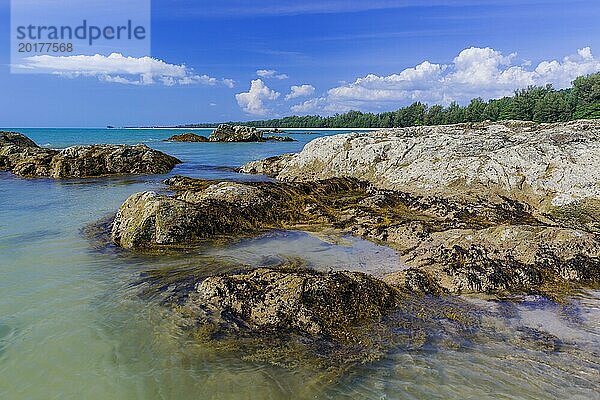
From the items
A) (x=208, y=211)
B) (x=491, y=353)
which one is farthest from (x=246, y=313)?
(x=208, y=211)

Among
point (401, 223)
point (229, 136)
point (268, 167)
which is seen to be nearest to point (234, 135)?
point (229, 136)

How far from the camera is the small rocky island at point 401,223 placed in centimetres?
574

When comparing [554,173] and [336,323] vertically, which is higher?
[554,173]

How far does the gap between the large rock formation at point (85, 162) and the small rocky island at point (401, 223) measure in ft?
27.4

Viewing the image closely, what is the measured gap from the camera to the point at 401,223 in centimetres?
982

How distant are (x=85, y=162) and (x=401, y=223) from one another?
66.1 ft

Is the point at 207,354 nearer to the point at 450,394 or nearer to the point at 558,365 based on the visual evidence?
the point at 450,394

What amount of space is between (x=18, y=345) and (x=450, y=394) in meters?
5.23

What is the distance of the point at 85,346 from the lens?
16.9 ft

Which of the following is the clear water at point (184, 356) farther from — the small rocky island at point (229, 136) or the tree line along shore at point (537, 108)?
the tree line along shore at point (537, 108)

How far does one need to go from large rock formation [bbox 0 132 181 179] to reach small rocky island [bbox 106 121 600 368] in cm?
836

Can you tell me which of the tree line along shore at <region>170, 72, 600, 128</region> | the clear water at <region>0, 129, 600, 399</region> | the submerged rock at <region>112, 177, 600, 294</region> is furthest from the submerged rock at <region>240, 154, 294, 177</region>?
the tree line along shore at <region>170, 72, 600, 128</region>

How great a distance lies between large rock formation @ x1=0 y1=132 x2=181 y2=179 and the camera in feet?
74.1

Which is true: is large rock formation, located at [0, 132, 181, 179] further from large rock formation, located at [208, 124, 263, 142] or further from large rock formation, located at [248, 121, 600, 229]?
large rock formation, located at [208, 124, 263, 142]
